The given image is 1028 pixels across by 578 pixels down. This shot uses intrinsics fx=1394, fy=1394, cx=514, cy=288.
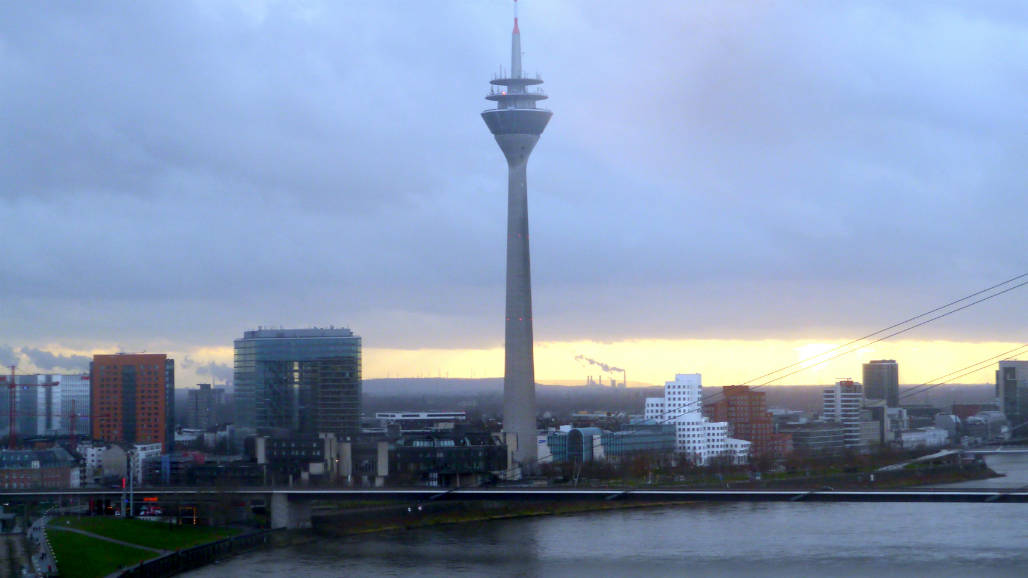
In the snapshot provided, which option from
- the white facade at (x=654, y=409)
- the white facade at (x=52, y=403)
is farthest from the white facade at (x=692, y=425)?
the white facade at (x=52, y=403)

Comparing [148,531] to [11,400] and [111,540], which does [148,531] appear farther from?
[11,400]

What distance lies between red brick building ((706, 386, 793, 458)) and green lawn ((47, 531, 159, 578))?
61.0 ft

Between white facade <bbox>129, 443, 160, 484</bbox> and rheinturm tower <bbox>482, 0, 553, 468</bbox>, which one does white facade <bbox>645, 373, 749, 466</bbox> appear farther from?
white facade <bbox>129, 443, 160, 484</bbox>

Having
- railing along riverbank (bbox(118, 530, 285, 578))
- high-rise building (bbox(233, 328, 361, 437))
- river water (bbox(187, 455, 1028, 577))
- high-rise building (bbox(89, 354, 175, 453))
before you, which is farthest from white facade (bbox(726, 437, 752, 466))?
railing along riverbank (bbox(118, 530, 285, 578))

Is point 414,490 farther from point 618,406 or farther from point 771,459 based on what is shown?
point 618,406

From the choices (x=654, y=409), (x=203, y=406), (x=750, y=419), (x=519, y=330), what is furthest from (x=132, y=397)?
(x=750, y=419)

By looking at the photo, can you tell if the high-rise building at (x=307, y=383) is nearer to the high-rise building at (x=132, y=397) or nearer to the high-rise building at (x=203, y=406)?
the high-rise building at (x=132, y=397)

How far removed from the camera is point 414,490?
1716 centimetres

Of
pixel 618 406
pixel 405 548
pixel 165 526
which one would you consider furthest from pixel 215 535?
pixel 618 406

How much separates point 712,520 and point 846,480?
20.9 ft

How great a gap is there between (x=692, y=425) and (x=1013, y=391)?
13121 mm

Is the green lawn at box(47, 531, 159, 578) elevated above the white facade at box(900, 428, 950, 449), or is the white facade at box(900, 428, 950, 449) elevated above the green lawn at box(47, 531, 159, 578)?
the white facade at box(900, 428, 950, 449)

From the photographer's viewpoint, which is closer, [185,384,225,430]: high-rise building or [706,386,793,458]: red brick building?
[706,386,793,458]: red brick building

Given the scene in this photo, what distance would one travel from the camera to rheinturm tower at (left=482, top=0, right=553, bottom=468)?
1008 inches
